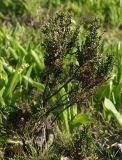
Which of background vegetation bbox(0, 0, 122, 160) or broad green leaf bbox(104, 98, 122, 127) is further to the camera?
broad green leaf bbox(104, 98, 122, 127)

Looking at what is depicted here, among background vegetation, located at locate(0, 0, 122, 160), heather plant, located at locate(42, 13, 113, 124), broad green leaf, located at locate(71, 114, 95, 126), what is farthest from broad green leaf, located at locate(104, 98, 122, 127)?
heather plant, located at locate(42, 13, 113, 124)

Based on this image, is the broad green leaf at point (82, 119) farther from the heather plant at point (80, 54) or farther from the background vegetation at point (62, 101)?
the heather plant at point (80, 54)

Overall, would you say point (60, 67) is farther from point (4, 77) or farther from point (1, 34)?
point (1, 34)

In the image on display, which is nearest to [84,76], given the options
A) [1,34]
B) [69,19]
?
[69,19]

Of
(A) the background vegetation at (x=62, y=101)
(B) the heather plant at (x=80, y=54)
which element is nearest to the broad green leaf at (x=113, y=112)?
(A) the background vegetation at (x=62, y=101)

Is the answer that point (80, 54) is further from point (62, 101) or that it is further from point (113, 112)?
point (113, 112)

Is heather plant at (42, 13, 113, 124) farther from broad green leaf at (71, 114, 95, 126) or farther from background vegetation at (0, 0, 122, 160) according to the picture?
broad green leaf at (71, 114, 95, 126)

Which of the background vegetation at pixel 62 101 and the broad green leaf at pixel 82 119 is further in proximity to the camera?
the broad green leaf at pixel 82 119

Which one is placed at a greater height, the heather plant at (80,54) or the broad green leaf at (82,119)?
the heather plant at (80,54)

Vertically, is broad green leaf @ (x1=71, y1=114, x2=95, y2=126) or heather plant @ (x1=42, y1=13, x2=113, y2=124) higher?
heather plant @ (x1=42, y1=13, x2=113, y2=124)
